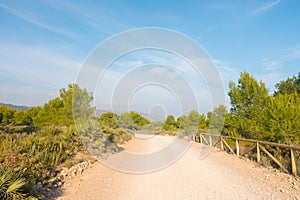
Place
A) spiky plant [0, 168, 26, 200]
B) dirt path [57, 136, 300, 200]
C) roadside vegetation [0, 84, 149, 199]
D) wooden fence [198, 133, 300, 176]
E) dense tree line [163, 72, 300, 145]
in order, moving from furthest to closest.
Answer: dense tree line [163, 72, 300, 145] → wooden fence [198, 133, 300, 176] → dirt path [57, 136, 300, 200] → roadside vegetation [0, 84, 149, 199] → spiky plant [0, 168, 26, 200]

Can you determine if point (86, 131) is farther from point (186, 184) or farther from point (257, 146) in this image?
point (257, 146)

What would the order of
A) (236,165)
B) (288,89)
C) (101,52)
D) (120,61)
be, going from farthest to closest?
(288,89)
(120,61)
(101,52)
(236,165)

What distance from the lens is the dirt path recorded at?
387cm

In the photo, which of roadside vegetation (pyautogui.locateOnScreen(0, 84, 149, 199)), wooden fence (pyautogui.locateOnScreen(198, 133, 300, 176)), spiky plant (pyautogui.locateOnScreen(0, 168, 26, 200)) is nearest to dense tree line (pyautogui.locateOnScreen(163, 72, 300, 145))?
Result: wooden fence (pyautogui.locateOnScreen(198, 133, 300, 176))

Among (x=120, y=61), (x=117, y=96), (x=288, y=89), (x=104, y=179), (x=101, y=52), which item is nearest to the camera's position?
(x=104, y=179)

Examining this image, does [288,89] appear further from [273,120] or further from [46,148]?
[46,148]

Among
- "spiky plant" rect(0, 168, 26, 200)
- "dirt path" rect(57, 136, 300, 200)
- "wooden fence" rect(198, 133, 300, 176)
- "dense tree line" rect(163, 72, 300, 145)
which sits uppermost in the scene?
"dense tree line" rect(163, 72, 300, 145)

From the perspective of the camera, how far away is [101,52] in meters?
7.81

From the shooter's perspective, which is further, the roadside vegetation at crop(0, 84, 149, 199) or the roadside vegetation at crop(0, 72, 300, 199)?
the roadside vegetation at crop(0, 72, 300, 199)

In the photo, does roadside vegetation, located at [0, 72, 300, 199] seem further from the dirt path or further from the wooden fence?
the wooden fence

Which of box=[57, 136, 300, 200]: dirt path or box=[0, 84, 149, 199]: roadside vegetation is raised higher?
box=[0, 84, 149, 199]: roadside vegetation

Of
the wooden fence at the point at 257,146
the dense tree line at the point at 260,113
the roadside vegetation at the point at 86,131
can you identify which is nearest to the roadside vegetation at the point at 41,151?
the roadside vegetation at the point at 86,131

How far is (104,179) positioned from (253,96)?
33.1ft

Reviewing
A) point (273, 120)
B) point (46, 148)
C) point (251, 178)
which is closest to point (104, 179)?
point (46, 148)
